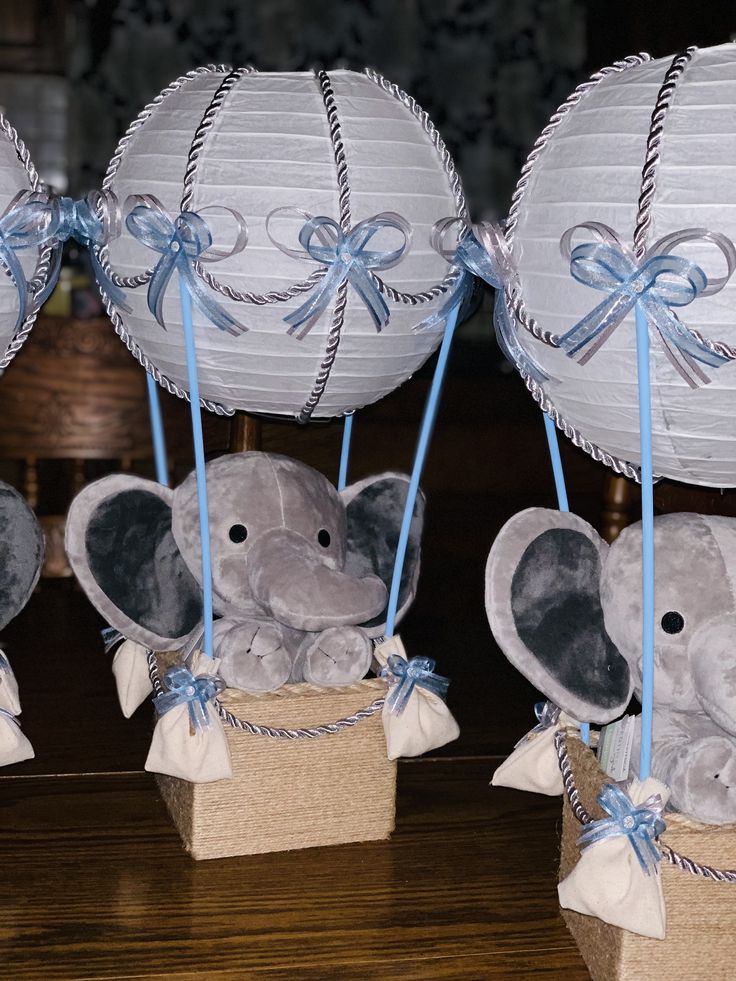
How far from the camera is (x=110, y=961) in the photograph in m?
0.90

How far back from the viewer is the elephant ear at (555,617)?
0.93m

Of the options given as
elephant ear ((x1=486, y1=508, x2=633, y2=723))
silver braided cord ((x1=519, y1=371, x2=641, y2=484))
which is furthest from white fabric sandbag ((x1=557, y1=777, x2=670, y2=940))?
silver braided cord ((x1=519, y1=371, x2=641, y2=484))

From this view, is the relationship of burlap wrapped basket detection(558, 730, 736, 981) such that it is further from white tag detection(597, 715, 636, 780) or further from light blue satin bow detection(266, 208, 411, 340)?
light blue satin bow detection(266, 208, 411, 340)

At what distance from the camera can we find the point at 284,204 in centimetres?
95

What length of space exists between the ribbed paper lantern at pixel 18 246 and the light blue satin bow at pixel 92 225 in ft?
0.05

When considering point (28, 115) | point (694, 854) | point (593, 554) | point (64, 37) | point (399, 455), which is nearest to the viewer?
point (694, 854)

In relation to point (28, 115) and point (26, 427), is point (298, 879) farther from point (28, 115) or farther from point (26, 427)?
point (28, 115)

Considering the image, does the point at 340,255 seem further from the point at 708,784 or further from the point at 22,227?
the point at 708,784

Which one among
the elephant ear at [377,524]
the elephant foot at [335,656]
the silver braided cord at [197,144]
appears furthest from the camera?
the elephant ear at [377,524]

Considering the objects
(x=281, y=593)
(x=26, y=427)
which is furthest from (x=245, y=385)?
(x=26, y=427)

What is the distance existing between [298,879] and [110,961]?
18 centimetres

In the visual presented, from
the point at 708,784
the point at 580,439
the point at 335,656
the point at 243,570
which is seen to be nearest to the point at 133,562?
the point at 243,570

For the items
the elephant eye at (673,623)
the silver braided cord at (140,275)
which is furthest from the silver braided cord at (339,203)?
the elephant eye at (673,623)

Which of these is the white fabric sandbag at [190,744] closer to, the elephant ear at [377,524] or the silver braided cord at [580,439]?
the elephant ear at [377,524]
